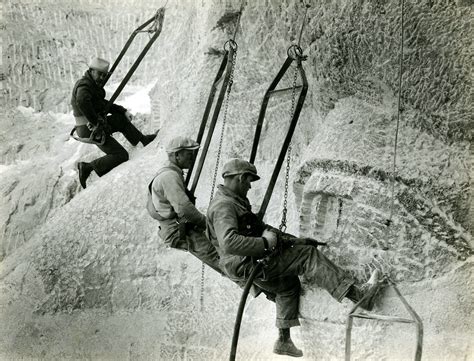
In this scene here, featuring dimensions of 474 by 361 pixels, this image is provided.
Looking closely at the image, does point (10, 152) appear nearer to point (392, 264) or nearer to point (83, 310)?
point (83, 310)

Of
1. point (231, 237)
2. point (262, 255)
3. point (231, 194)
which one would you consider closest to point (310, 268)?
point (262, 255)

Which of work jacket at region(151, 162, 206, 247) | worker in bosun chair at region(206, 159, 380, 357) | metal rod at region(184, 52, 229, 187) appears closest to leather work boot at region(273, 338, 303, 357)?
worker in bosun chair at region(206, 159, 380, 357)

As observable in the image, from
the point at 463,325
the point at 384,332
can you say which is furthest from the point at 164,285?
the point at 463,325

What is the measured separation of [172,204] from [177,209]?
0.05m

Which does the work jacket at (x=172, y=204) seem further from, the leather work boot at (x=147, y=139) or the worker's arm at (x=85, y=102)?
the leather work boot at (x=147, y=139)

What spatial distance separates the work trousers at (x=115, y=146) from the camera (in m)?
6.21

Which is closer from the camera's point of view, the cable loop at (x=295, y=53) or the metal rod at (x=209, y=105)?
the cable loop at (x=295, y=53)

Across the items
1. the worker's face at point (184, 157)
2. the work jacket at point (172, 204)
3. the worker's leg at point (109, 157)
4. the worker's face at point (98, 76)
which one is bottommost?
the work jacket at point (172, 204)

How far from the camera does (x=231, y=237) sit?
14.7 ft

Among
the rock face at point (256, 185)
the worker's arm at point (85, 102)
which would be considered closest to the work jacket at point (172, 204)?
the rock face at point (256, 185)

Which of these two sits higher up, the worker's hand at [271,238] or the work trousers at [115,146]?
the work trousers at [115,146]

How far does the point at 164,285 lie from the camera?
19.7ft

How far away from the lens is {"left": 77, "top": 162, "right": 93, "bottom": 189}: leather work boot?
20.8ft

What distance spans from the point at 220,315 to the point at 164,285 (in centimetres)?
56
